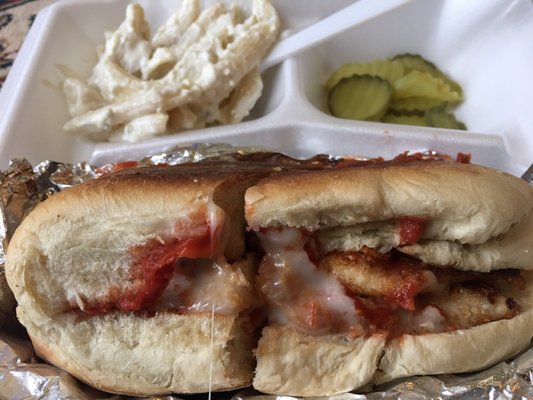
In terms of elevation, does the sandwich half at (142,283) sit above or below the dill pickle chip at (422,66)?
above

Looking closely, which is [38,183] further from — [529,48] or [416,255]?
[529,48]

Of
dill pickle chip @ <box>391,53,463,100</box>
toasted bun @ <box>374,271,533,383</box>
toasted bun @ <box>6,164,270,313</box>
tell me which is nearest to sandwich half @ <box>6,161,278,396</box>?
toasted bun @ <box>6,164,270,313</box>

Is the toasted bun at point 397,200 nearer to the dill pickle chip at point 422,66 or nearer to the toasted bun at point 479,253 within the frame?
the toasted bun at point 479,253

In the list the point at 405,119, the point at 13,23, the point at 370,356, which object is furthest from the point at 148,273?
the point at 13,23

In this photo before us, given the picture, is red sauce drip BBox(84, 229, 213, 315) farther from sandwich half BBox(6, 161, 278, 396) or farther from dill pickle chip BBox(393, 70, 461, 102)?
dill pickle chip BBox(393, 70, 461, 102)

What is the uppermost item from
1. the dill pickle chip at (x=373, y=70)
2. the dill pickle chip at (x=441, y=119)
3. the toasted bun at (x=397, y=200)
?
the toasted bun at (x=397, y=200)

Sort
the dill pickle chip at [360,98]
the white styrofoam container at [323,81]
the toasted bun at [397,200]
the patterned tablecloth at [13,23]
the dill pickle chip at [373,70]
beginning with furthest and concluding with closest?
the patterned tablecloth at [13,23] < the dill pickle chip at [373,70] < the dill pickle chip at [360,98] < the white styrofoam container at [323,81] < the toasted bun at [397,200]

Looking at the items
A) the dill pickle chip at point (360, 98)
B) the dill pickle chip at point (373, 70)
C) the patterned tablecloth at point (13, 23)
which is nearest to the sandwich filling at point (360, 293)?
the dill pickle chip at point (360, 98)
